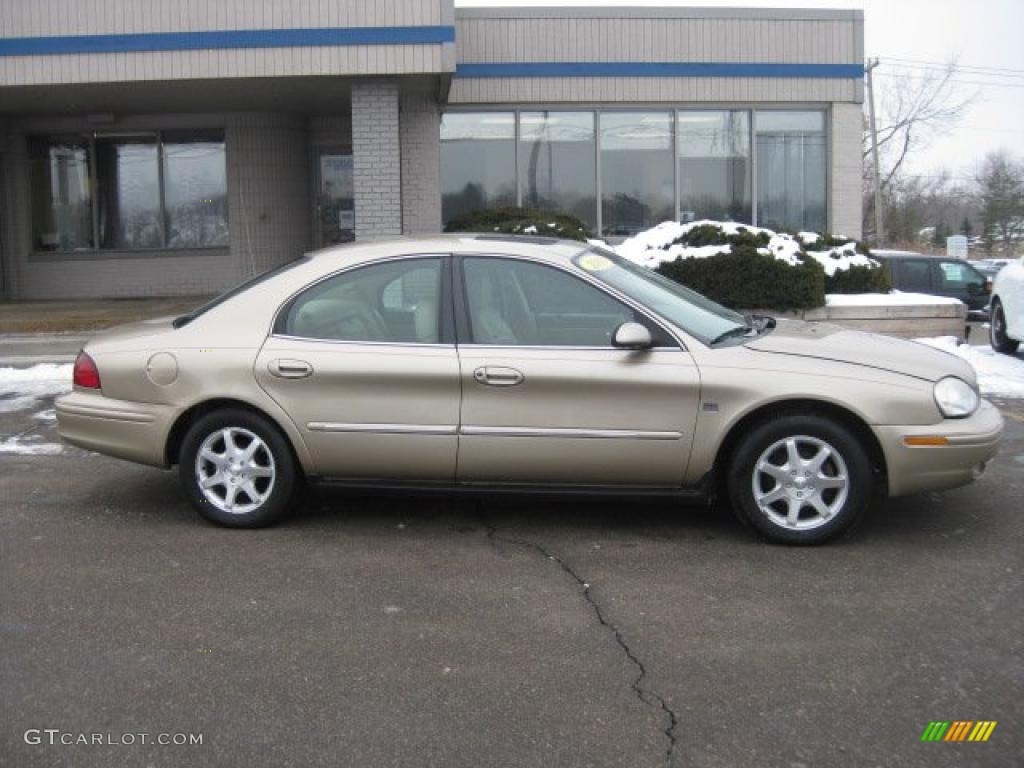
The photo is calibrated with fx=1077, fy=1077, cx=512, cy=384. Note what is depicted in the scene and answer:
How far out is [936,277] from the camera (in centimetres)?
1805

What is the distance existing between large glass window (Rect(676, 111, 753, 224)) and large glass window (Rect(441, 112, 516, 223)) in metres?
2.70

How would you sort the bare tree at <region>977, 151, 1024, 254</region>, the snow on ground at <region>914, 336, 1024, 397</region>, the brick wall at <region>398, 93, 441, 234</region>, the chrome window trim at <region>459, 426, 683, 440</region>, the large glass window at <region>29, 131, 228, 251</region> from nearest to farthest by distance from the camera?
the chrome window trim at <region>459, 426, 683, 440</region> → the snow on ground at <region>914, 336, 1024, 397</region> → the brick wall at <region>398, 93, 441, 234</region> → the large glass window at <region>29, 131, 228, 251</region> → the bare tree at <region>977, 151, 1024, 254</region>

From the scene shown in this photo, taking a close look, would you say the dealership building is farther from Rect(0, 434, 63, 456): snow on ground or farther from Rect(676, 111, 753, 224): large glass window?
Rect(0, 434, 63, 456): snow on ground

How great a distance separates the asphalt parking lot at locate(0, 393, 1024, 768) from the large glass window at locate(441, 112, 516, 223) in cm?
1121

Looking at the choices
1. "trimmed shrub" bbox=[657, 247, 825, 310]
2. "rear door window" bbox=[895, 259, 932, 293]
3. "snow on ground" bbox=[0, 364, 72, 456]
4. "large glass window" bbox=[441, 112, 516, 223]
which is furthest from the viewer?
"rear door window" bbox=[895, 259, 932, 293]

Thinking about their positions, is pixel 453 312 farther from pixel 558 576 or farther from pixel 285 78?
pixel 285 78

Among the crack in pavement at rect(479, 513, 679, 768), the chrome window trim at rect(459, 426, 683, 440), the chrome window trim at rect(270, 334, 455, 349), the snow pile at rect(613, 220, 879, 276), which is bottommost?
the crack in pavement at rect(479, 513, 679, 768)

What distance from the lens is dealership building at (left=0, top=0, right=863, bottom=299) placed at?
1614 cm

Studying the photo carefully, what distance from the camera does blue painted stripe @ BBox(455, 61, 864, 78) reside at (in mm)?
16109

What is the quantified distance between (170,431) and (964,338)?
986cm

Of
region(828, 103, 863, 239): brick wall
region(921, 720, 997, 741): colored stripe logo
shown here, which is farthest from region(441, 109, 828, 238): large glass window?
region(921, 720, 997, 741): colored stripe logo

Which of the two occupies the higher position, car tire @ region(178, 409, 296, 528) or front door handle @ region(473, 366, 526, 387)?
front door handle @ region(473, 366, 526, 387)

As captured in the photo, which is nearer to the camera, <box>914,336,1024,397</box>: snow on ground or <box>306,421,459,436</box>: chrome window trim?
<box>306,421,459,436</box>: chrome window trim

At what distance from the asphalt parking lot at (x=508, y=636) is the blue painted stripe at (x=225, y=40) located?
8122 millimetres
